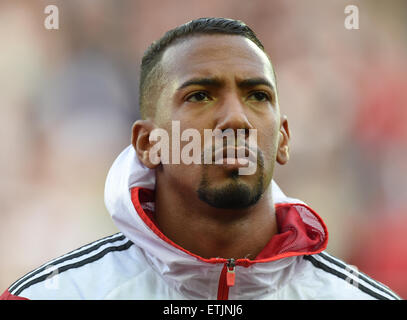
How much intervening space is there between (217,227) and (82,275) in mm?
480

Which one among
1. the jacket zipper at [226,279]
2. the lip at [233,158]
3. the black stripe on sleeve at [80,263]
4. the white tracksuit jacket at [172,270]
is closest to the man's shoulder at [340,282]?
the white tracksuit jacket at [172,270]

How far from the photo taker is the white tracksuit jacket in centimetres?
155

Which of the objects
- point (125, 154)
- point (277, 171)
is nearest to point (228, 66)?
point (125, 154)

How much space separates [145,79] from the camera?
195 cm

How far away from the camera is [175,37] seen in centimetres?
185

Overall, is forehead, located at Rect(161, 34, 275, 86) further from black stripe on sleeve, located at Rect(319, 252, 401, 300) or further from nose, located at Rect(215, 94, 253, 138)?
black stripe on sleeve, located at Rect(319, 252, 401, 300)

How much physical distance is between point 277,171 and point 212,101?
218cm

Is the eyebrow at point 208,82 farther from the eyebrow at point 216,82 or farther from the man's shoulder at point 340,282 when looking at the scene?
the man's shoulder at point 340,282

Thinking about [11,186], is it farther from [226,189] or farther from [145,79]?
[226,189]

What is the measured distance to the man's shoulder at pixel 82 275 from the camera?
5.07 feet

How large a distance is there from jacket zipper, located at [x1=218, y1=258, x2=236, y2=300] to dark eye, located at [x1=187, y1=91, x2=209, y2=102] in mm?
551

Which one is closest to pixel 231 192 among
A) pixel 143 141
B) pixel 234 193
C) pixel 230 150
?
pixel 234 193

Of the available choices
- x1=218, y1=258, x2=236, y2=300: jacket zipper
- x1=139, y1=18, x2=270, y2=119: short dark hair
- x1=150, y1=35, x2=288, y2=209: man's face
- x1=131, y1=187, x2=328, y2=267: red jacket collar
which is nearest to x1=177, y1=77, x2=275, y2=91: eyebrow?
x1=150, y1=35, x2=288, y2=209: man's face

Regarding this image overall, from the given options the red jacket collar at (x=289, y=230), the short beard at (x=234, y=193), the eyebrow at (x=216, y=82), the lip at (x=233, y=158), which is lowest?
the red jacket collar at (x=289, y=230)
